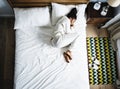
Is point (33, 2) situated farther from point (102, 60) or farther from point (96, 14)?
point (102, 60)

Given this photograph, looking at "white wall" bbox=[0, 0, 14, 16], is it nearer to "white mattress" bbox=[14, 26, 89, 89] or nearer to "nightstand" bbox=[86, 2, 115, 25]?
"white mattress" bbox=[14, 26, 89, 89]

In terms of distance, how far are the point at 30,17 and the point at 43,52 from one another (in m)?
0.50

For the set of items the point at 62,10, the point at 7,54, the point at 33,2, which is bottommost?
the point at 7,54

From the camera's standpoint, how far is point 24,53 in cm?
243

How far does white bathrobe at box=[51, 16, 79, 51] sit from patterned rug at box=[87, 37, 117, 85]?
0.62 meters

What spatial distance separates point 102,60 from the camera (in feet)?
10.1

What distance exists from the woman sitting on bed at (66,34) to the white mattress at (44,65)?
0.08 metres

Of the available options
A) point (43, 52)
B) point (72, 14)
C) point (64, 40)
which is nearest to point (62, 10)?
point (72, 14)

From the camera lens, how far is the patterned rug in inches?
118

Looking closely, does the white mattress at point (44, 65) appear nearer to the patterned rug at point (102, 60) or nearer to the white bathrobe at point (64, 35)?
the white bathrobe at point (64, 35)

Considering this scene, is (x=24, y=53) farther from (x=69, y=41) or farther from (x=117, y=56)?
(x=117, y=56)

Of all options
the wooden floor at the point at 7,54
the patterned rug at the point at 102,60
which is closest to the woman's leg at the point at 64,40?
the patterned rug at the point at 102,60

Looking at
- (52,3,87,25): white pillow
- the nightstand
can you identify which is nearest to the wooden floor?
A: (52,3,87,25): white pillow

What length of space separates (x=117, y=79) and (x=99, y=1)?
4.10 ft
